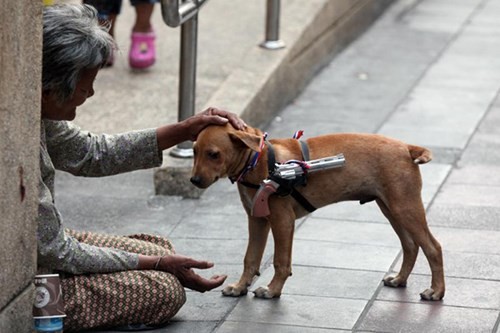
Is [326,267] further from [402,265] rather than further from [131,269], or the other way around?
[131,269]

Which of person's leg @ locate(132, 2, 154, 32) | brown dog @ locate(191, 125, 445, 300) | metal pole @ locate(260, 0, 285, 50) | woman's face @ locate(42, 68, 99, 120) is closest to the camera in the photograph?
woman's face @ locate(42, 68, 99, 120)

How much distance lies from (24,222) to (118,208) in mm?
2384

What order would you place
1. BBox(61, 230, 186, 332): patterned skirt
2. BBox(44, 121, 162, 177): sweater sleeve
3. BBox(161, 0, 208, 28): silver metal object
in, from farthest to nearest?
BBox(161, 0, 208, 28): silver metal object
BBox(44, 121, 162, 177): sweater sleeve
BBox(61, 230, 186, 332): patterned skirt

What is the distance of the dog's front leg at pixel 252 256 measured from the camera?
5293 mm

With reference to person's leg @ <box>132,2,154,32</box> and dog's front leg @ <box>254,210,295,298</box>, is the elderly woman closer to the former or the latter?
dog's front leg @ <box>254,210,295,298</box>

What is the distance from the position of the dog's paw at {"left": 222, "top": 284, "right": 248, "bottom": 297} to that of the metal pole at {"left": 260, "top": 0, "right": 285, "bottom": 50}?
3.55 metres

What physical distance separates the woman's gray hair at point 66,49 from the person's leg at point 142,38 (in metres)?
3.75

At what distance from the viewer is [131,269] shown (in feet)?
15.7

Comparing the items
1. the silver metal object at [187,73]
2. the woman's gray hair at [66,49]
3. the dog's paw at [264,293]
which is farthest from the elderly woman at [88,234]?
the silver metal object at [187,73]

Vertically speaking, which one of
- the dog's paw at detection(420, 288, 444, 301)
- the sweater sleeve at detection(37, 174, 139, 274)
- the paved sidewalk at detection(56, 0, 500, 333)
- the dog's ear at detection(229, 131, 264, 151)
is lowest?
the paved sidewalk at detection(56, 0, 500, 333)

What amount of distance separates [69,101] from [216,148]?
68cm

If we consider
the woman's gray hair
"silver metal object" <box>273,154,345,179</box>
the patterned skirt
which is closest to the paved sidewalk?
the patterned skirt

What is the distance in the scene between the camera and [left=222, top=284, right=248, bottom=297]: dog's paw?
5285 mm

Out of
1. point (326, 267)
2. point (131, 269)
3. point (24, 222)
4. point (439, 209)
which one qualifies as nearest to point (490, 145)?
point (439, 209)
